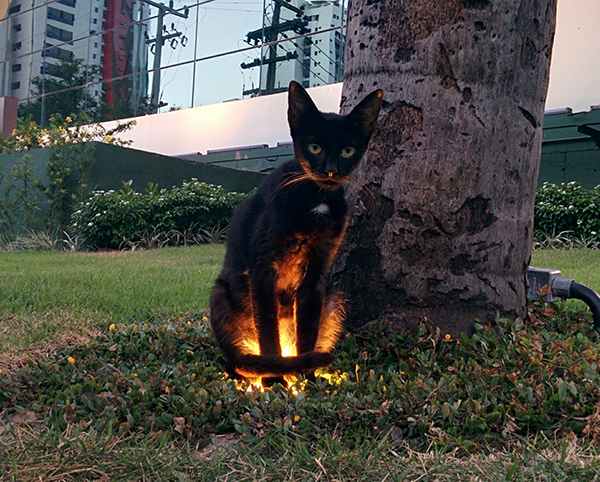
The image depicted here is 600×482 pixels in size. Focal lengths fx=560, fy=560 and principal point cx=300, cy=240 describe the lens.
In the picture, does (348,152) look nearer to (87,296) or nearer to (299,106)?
(299,106)

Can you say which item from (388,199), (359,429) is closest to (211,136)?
(388,199)

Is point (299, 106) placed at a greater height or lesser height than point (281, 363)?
greater

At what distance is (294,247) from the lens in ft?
8.34

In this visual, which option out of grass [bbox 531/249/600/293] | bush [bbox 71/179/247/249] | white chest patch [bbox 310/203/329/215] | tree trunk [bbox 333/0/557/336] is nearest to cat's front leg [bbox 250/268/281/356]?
white chest patch [bbox 310/203/329/215]

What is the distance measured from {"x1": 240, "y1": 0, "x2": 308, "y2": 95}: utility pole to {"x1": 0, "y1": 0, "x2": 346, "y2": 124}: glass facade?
3cm

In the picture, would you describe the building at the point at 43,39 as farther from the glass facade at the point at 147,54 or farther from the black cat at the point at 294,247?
the black cat at the point at 294,247

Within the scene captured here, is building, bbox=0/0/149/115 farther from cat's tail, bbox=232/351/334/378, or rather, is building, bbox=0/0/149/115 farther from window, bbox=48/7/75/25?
cat's tail, bbox=232/351/334/378

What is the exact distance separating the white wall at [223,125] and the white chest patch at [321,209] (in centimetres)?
1177

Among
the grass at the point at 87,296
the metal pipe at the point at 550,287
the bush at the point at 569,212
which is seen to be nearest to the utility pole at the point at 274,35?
the bush at the point at 569,212

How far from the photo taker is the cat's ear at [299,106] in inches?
97.5

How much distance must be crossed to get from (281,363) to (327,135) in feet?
3.39

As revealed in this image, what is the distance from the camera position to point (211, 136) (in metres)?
16.7

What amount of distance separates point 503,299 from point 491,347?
1.19 feet

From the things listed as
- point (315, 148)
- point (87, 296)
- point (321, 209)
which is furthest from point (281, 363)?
point (87, 296)
